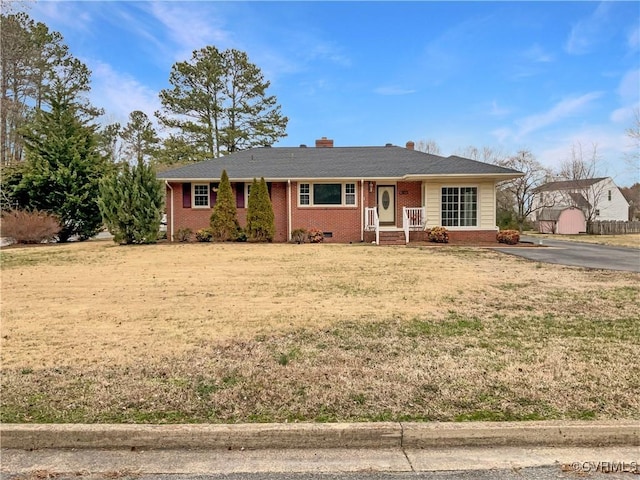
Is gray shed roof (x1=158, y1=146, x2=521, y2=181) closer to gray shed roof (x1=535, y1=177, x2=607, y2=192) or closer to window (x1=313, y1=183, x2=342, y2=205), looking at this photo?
window (x1=313, y1=183, x2=342, y2=205)

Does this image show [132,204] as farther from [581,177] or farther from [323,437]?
[581,177]

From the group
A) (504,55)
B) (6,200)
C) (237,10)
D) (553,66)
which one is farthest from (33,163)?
(553,66)

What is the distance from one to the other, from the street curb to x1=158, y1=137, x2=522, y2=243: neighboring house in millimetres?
14973

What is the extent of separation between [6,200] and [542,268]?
21.6m

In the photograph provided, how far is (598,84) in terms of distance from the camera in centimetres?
1767

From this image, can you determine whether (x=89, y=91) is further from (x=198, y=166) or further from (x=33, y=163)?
(x=198, y=166)

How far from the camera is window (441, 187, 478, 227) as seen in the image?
18.1 m

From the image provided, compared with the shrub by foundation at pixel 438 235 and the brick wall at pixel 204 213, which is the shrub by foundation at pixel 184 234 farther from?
the shrub by foundation at pixel 438 235

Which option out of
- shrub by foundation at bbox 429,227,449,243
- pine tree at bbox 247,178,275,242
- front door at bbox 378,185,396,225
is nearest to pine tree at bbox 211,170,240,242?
pine tree at bbox 247,178,275,242

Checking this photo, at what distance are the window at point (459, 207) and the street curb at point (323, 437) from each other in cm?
1587

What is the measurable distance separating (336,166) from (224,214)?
5.82m

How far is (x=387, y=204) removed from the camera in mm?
19328

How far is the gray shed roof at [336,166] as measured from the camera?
58.3ft

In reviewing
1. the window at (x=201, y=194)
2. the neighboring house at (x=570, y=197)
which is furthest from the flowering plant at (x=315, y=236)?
the neighboring house at (x=570, y=197)
